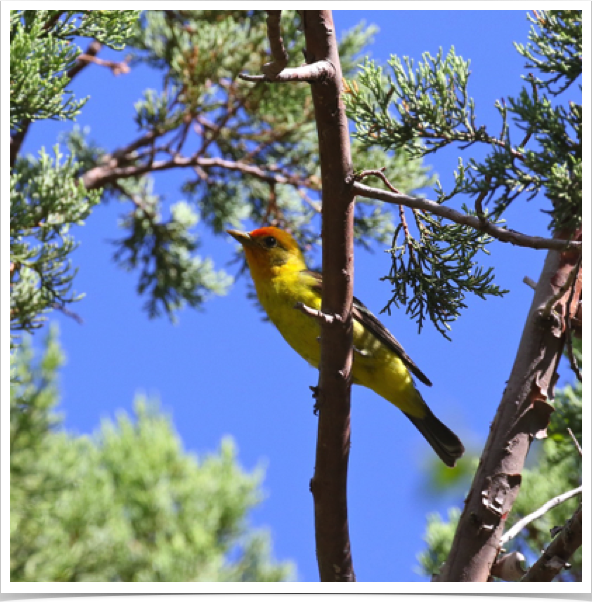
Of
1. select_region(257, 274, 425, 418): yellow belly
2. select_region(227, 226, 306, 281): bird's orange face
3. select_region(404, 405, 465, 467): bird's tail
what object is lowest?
select_region(404, 405, 465, 467): bird's tail

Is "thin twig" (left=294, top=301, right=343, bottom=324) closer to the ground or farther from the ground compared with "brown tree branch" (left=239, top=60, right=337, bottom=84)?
closer to the ground

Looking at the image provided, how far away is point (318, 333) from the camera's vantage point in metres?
3.29

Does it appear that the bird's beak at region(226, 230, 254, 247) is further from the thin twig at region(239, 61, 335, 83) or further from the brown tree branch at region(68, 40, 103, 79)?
the thin twig at region(239, 61, 335, 83)

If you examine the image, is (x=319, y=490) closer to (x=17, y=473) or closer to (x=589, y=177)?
(x=589, y=177)

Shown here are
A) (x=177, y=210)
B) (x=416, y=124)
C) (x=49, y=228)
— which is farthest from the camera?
(x=177, y=210)

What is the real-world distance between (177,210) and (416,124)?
2754 mm

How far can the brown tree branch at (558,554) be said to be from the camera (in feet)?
7.52

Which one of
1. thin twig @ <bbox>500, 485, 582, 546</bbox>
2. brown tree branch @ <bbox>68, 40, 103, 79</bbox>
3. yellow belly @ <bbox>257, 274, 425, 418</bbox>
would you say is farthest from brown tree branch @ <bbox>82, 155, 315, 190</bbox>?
thin twig @ <bbox>500, 485, 582, 546</bbox>

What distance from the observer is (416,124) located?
2324 mm

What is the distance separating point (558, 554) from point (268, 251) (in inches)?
75.0

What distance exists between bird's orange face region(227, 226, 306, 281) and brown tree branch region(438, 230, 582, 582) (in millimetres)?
1432

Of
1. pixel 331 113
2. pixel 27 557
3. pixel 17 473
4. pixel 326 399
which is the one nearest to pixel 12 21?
pixel 331 113

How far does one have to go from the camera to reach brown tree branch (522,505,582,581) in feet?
7.52

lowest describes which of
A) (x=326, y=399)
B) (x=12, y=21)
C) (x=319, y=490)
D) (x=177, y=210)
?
(x=319, y=490)
